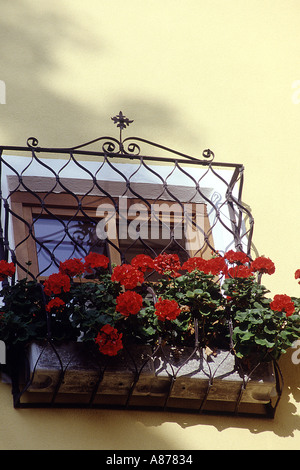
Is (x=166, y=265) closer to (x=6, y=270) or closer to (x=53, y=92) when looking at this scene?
(x=6, y=270)

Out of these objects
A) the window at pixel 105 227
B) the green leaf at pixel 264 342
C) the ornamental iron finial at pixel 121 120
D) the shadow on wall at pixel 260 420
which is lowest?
the shadow on wall at pixel 260 420

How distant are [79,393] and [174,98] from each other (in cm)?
182

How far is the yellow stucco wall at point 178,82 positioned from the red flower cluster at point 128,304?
33.1 inches

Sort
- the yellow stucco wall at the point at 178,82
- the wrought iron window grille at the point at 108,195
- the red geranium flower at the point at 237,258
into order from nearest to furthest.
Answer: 1. the red geranium flower at the point at 237,258
2. the wrought iron window grille at the point at 108,195
3. the yellow stucco wall at the point at 178,82

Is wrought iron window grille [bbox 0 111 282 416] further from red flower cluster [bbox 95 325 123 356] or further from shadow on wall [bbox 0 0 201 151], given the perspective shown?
red flower cluster [bbox 95 325 123 356]

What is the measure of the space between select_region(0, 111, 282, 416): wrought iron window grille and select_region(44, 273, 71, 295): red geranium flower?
1.23 feet

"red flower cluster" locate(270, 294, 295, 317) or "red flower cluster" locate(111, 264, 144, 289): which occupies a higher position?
"red flower cluster" locate(111, 264, 144, 289)

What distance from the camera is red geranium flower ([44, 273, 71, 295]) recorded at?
10.7 feet

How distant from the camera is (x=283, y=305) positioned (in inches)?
128

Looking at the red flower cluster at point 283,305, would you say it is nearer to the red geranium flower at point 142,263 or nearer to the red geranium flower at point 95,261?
the red geranium flower at point 142,263

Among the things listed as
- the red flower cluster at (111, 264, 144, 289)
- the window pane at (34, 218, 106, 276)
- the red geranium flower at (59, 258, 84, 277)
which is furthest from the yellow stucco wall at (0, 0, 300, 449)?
the red geranium flower at (59, 258, 84, 277)

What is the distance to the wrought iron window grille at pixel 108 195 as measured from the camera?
3.81m

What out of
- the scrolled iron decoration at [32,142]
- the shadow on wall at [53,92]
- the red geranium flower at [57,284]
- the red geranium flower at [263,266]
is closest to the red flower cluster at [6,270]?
the red geranium flower at [57,284]

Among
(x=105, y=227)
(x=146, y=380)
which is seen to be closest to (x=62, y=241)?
(x=105, y=227)
